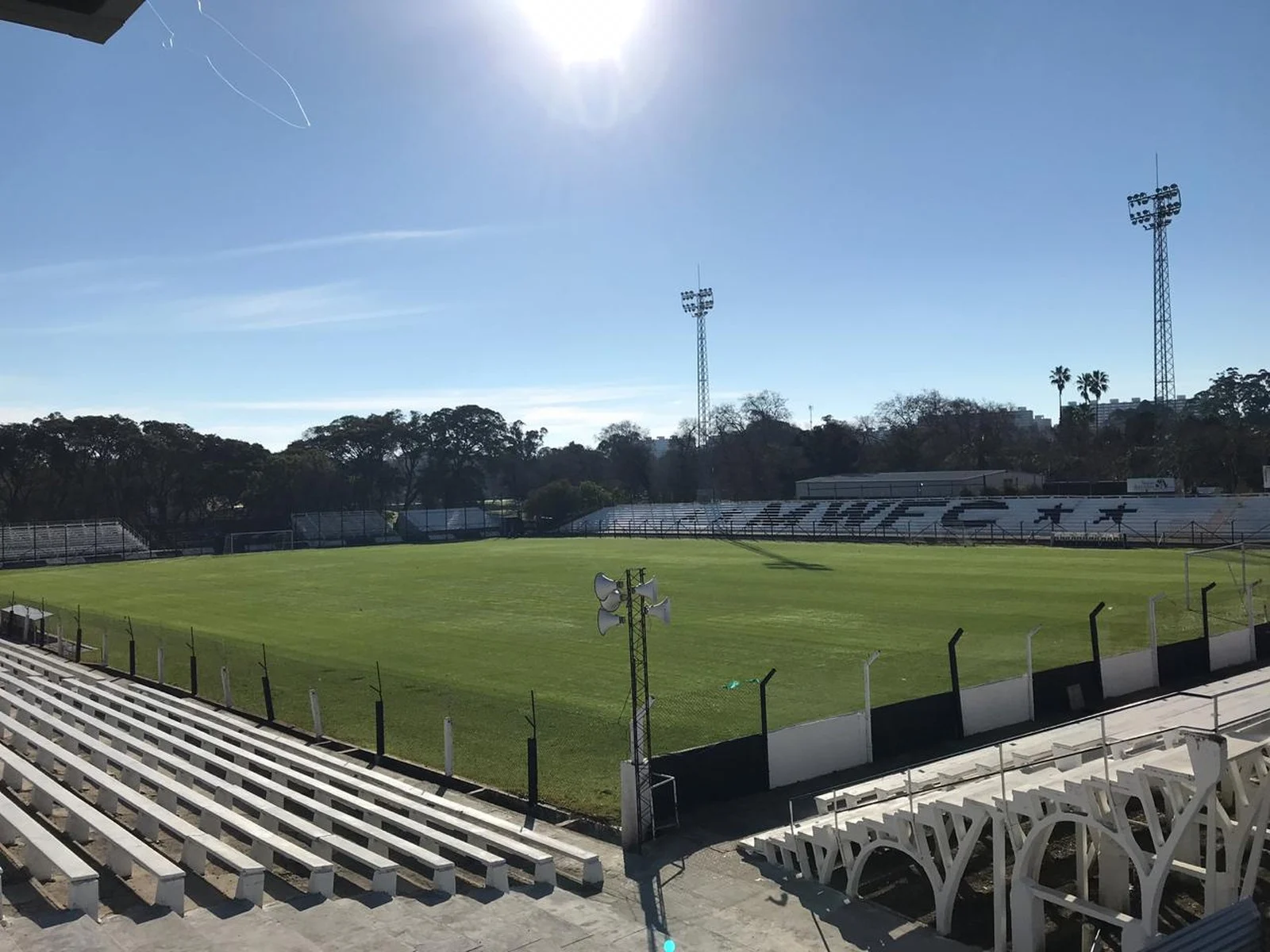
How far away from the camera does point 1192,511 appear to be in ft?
192

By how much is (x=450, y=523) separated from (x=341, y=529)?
11186mm

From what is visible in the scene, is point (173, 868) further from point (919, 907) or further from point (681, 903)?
point (919, 907)

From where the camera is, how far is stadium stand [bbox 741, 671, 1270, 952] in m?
7.70

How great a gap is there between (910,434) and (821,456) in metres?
10.3

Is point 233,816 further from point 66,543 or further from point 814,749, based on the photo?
point 66,543

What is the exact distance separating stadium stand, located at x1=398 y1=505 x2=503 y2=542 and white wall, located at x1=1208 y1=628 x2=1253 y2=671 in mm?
79196

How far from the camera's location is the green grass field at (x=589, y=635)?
1786 centimetres

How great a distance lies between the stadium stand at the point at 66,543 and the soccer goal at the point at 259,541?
21.6 ft

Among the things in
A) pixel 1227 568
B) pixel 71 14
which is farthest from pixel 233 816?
pixel 1227 568

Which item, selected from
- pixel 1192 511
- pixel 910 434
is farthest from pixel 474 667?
pixel 910 434

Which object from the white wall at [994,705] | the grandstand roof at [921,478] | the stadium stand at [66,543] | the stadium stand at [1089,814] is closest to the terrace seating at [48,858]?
the stadium stand at [1089,814]

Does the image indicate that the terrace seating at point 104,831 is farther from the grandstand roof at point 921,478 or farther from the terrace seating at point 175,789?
the grandstand roof at point 921,478

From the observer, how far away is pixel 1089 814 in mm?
7793

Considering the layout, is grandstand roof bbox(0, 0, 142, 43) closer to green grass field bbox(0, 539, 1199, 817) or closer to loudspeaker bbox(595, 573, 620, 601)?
loudspeaker bbox(595, 573, 620, 601)
